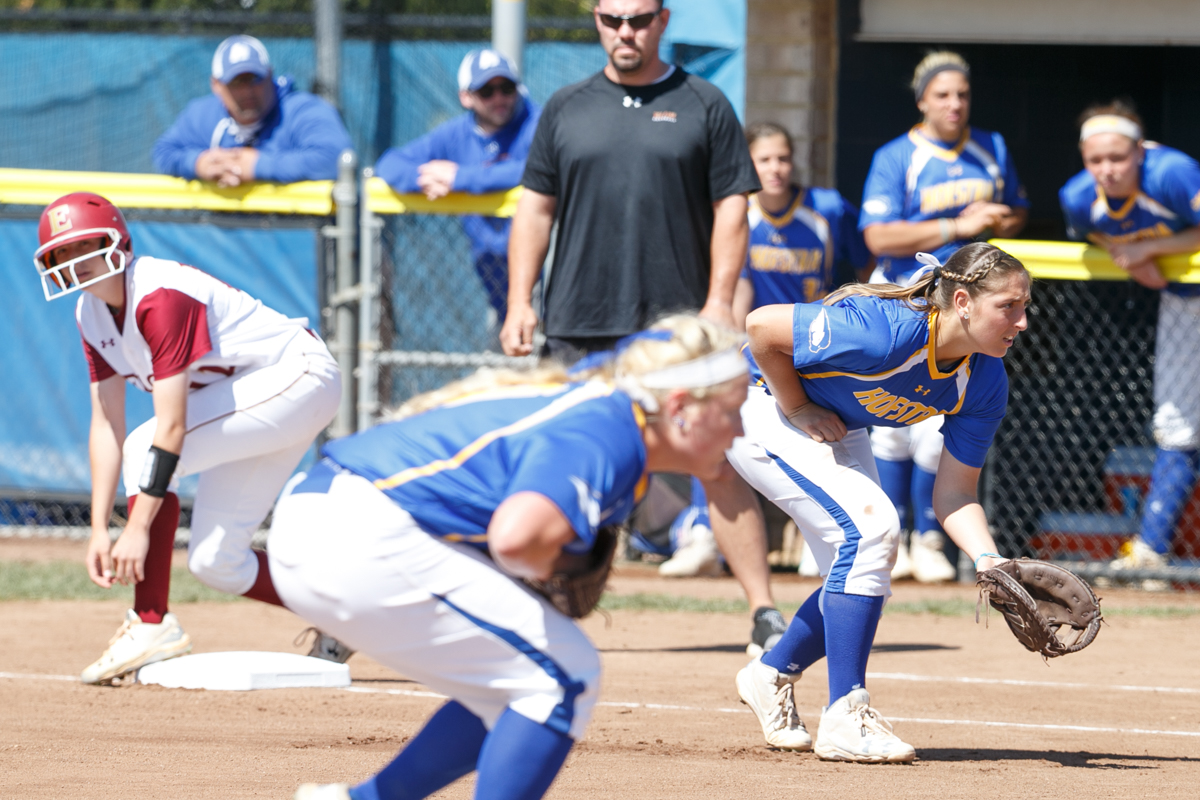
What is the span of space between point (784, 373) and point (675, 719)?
50.3 inches

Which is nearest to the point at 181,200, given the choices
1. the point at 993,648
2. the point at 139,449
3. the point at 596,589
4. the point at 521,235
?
the point at 521,235

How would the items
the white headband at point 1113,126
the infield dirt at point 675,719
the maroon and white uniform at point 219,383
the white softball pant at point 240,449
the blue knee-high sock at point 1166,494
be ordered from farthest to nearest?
the blue knee-high sock at point 1166,494 → the white headband at point 1113,126 → the white softball pant at point 240,449 → the maroon and white uniform at point 219,383 → the infield dirt at point 675,719

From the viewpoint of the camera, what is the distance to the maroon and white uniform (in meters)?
4.88

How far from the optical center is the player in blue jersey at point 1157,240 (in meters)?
7.14

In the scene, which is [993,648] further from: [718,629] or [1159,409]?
[1159,409]

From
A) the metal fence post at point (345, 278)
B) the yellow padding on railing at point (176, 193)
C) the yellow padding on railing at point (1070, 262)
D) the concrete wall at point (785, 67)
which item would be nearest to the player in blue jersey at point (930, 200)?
the yellow padding on railing at point (1070, 262)

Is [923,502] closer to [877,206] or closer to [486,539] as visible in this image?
[877,206]

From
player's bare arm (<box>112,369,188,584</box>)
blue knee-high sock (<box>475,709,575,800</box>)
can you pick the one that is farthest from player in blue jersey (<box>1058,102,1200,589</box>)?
blue knee-high sock (<box>475,709,575,800</box>)

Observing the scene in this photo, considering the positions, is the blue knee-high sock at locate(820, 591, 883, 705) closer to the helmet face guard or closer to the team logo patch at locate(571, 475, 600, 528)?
the team logo patch at locate(571, 475, 600, 528)

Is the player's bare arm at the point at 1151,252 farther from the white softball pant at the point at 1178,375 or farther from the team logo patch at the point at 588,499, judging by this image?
the team logo patch at the point at 588,499

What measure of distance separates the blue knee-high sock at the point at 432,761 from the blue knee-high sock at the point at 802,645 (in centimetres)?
167

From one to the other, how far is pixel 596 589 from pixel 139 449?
8.76 feet

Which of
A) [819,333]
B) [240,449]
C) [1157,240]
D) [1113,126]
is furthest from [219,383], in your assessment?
[1157,240]

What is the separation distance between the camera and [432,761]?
119 inches
